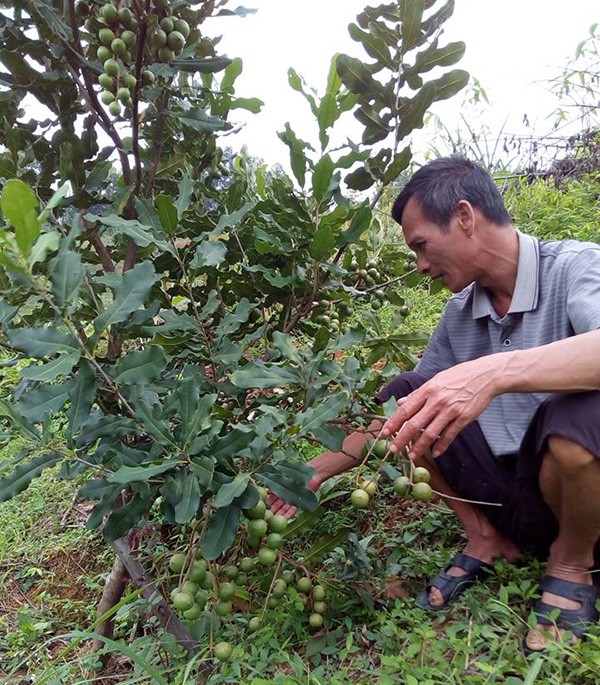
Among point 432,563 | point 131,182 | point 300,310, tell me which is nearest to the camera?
point 131,182

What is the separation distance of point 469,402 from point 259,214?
0.86 metres

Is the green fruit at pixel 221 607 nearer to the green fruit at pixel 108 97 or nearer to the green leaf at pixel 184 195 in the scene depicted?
the green leaf at pixel 184 195

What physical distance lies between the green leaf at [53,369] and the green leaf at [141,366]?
0.44ft

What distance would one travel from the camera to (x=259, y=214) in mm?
1961

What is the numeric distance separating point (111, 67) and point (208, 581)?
130cm

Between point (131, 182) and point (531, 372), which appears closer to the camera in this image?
point (531, 372)

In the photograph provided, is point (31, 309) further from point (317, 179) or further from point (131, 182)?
point (317, 179)

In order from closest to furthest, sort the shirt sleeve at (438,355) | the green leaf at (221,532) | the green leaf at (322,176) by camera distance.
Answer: the green leaf at (221,532) < the green leaf at (322,176) < the shirt sleeve at (438,355)

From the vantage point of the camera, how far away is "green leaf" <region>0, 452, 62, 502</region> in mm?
1420

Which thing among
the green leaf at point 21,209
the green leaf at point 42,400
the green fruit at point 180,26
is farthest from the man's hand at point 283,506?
the green fruit at point 180,26

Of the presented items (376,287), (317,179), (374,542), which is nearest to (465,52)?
(317,179)

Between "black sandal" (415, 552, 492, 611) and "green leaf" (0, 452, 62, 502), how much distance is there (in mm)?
1195

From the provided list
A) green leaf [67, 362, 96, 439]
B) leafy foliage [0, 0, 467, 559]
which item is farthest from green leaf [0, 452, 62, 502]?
green leaf [67, 362, 96, 439]

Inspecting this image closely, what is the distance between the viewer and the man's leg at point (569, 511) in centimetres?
162
